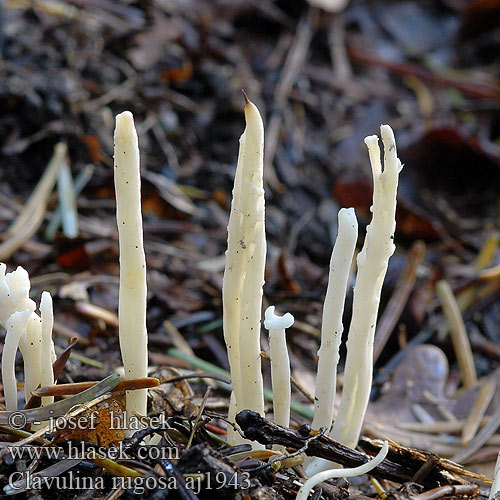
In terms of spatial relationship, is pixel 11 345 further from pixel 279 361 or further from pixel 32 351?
pixel 279 361

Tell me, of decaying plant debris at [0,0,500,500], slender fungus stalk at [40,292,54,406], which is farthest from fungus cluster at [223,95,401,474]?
slender fungus stalk at [40,292,54,406]

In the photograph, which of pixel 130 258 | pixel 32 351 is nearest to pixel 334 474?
pixel 130 258

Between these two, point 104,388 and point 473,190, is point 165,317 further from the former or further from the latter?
point 473,190

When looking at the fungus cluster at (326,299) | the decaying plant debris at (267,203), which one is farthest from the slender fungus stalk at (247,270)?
the decaying plant debris at (267,203)

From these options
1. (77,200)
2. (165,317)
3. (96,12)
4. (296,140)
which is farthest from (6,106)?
(296,140)

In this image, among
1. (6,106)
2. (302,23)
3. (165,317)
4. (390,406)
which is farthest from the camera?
(302,23)

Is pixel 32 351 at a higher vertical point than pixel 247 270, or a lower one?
lower
